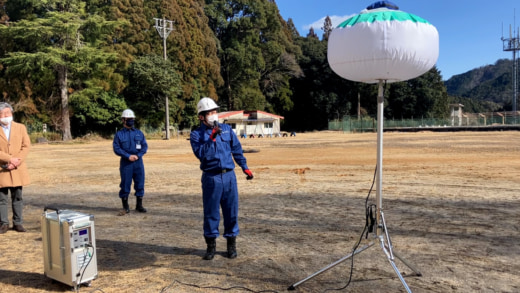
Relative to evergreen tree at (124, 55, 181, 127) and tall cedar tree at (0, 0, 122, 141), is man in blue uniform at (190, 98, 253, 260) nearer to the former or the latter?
tall cedar tree at (0, 0, 122, 141)

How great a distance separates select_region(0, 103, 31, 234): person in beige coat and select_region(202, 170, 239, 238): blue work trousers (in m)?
3.10

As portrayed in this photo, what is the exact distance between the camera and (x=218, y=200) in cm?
428

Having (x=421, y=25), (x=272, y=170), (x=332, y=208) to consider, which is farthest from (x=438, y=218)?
(x=272, y=170)

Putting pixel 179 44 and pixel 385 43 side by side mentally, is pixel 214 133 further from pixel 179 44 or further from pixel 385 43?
pixel 179 44

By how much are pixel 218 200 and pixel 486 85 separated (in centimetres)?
17694

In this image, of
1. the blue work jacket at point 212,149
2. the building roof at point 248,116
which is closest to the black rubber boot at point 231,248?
the blue work jacket at point 212,149

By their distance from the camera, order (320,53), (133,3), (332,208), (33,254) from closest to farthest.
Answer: (33,254) < (332,208) < (133,3) < (320,53)

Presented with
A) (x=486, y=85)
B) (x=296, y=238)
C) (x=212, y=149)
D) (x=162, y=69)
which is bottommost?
(x=296, y=238)

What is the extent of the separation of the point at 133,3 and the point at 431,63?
46055mm

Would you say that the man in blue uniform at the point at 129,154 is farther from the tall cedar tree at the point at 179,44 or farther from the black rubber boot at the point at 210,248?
the tall cedar tree at the point at 179,44

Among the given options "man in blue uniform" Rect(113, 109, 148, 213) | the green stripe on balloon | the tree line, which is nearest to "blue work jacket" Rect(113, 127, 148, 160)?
"man in blue uniform" Rect(113, 109, 148, 213)

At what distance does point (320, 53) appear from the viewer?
65.3 m

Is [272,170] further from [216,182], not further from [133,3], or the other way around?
[133,3]

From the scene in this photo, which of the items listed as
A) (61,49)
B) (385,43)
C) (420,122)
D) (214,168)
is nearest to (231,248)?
(214,168)
